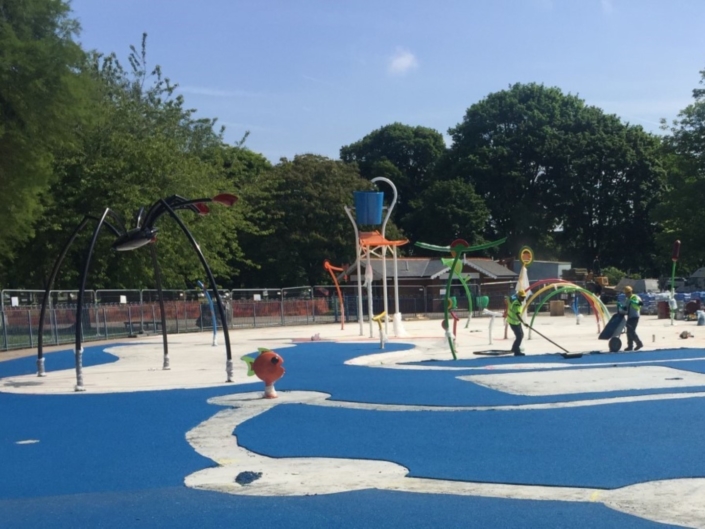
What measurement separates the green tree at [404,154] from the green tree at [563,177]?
451 centimetres

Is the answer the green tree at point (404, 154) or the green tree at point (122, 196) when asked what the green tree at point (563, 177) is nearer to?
the green tree at point (404, 154)

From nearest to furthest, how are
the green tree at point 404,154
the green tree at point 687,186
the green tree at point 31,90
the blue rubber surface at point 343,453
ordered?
the blue rubber surface at point 343,453
the green tree at point 31,90
the green tree at point 687,186
the green tree at point 404,154

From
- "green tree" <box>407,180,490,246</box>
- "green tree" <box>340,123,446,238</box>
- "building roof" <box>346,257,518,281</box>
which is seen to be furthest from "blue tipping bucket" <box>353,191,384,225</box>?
"green tree" <box>340,123,446,238</box>

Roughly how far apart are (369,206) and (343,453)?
744 inches

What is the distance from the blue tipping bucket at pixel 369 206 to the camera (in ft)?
91.3

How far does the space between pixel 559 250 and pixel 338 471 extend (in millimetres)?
67949

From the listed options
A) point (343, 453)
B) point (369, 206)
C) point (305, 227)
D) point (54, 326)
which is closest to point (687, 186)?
point (305, 227)

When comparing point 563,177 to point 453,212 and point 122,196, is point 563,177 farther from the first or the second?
point 122,196

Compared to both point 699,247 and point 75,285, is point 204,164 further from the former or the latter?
point 699,247

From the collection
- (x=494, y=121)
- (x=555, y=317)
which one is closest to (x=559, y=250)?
(x=494, y=121)

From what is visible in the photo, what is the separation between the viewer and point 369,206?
1100 inches

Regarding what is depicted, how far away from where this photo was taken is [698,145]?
55.2 m

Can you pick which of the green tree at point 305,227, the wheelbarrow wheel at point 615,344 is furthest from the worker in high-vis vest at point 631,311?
the green tree at point 305,227

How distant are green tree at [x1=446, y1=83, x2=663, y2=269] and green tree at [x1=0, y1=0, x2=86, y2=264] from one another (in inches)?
1959
